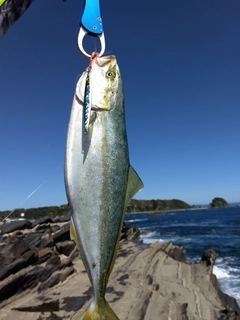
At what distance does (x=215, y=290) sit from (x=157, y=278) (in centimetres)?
320

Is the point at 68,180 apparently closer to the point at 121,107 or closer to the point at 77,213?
the point at 77,213

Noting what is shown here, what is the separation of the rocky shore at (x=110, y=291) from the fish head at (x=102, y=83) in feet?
22.8

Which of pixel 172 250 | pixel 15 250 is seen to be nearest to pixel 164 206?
pixel 172 250

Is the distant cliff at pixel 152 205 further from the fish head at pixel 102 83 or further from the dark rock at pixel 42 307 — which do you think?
the fish head at pixel 102 83

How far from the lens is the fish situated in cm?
226

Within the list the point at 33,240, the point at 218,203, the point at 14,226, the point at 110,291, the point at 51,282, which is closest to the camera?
the point at 110,291

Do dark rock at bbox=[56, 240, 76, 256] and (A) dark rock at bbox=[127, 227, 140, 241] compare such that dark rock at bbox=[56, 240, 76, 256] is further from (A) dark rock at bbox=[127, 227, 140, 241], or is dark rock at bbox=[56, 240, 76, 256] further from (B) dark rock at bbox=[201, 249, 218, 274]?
(A) dark rock at bbox=[127, 227, 140, 241]

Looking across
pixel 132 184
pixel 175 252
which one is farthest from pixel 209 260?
pixel 132 184

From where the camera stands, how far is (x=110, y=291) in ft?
31.3

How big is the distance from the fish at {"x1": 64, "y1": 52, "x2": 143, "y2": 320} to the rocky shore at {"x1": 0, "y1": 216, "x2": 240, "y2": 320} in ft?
19.8

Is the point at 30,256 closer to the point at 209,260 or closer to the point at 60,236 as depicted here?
the point at 60,236

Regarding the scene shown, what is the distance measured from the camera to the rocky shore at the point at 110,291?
779 centimetres

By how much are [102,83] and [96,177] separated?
0.93 meters

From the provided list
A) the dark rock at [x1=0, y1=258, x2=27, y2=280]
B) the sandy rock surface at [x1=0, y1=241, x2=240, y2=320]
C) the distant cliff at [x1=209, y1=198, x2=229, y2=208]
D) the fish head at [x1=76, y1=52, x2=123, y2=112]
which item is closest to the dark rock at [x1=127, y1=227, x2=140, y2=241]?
the sandy rock surface at [x1=0, y1=241, x2=240, y2=320]
